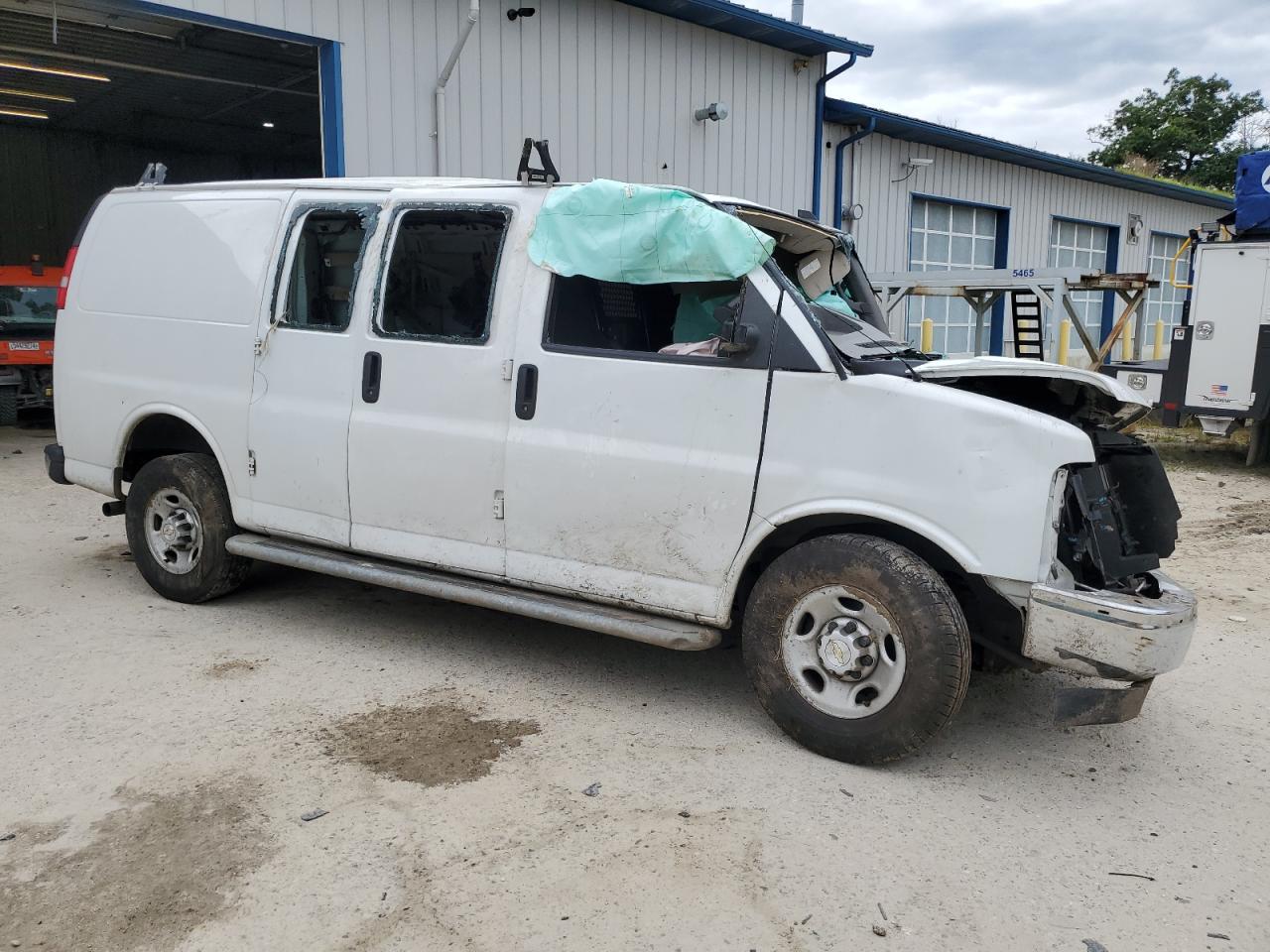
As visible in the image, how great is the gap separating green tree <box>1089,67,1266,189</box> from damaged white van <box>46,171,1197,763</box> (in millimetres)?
47145

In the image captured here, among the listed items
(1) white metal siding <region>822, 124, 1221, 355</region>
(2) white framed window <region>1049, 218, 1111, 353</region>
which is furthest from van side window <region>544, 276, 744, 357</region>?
(2) white framed window <region>1049, 218, 1111, 353</region>

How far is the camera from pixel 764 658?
3.96 metres

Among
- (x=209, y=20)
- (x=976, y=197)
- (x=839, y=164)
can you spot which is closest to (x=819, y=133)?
(x=839, y=164)

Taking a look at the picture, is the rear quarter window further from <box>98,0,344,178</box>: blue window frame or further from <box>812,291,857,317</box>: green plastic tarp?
<box>98,0,344,178</box>: blue window frame

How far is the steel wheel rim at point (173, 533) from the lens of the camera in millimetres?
5605

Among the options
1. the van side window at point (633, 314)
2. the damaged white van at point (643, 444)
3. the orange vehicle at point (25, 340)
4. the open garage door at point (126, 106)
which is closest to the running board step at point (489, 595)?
the damaged white van at point (643, 444)

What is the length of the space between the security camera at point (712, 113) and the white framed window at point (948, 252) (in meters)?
Answer: 6.01

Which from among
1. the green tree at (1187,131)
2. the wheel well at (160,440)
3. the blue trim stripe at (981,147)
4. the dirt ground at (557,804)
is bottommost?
the dirt ground at (557,804)

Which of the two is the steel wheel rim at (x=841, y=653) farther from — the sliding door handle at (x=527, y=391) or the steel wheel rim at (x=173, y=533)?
the steel wheel rim at (x=173, y=533)

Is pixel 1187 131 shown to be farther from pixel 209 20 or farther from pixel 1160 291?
pixel 209 20

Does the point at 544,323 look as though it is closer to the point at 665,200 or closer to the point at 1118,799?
the point at 665,200

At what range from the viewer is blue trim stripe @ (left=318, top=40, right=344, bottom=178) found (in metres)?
8.98

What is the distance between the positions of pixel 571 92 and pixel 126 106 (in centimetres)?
1213

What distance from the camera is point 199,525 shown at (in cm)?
552
